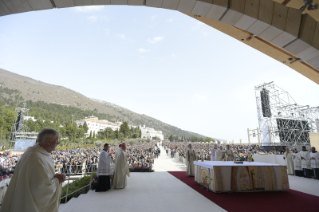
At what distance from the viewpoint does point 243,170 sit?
5797 mm

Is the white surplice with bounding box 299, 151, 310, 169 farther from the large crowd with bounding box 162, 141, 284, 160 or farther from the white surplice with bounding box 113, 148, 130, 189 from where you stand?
the white surplice with bounding box 113, 148, 130, 189

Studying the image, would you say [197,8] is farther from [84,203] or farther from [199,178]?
[199,178]

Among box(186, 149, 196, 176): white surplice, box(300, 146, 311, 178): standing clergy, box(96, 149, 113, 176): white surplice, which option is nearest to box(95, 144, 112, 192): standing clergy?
box(96, 149, 113, 176): white surplice

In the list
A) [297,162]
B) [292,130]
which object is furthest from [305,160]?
[292,130]

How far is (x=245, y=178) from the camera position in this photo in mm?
5770

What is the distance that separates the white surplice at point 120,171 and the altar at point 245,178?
296cm

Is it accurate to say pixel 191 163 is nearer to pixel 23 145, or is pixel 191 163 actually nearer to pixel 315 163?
pixel 315 163

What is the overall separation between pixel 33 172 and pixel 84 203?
3101 millimetres

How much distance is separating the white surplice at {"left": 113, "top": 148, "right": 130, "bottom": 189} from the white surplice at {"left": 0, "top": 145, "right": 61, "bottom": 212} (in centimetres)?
430

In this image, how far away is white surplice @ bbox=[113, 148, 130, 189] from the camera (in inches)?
245

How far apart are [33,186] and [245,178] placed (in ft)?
19.3

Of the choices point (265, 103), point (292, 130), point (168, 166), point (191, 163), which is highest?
point (265, 103)

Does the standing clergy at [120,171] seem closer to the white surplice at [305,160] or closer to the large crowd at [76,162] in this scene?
the large crowd at [76,162]

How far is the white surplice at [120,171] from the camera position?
20.4 feet
